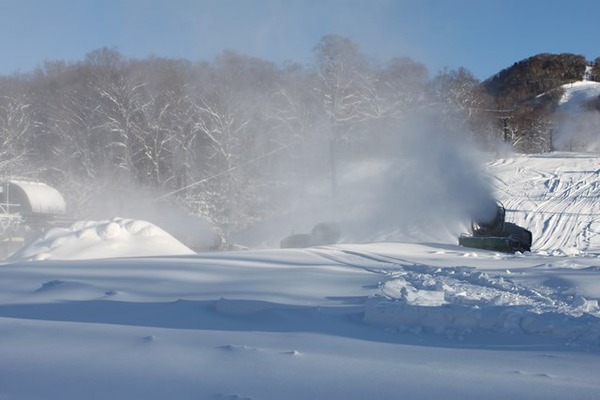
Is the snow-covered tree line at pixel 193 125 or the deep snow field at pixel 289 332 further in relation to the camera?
the snow-covered tree line at pixel 193 125

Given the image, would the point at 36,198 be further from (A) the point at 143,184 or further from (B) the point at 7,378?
(B) the point at 7,378

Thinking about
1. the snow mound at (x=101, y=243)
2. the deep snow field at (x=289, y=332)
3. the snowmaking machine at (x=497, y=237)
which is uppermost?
the deep snow field at (x=289, y=332)

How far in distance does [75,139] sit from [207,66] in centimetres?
806

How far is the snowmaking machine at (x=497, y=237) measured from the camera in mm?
17156

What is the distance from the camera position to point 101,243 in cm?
1288

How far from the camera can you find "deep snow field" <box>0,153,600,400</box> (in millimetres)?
3836

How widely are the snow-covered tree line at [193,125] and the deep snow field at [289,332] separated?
25807 millimetres

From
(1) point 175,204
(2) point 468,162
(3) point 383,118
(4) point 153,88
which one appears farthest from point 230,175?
(2) point 468,162

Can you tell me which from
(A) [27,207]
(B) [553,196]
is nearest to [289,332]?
(A) [27,207]

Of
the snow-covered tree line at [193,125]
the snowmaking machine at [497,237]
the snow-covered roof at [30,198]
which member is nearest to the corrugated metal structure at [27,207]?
the snow-covered roof at [30,198]

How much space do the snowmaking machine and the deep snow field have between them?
24.4 ft

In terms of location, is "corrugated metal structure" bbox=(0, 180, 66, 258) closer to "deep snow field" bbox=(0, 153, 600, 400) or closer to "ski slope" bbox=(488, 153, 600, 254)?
"ski slope" bbox=(488, 153, 600, 254)

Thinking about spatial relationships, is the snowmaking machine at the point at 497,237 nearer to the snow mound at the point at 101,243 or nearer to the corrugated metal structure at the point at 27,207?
the snow mound at the point at 101,243

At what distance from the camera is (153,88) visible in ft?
118
